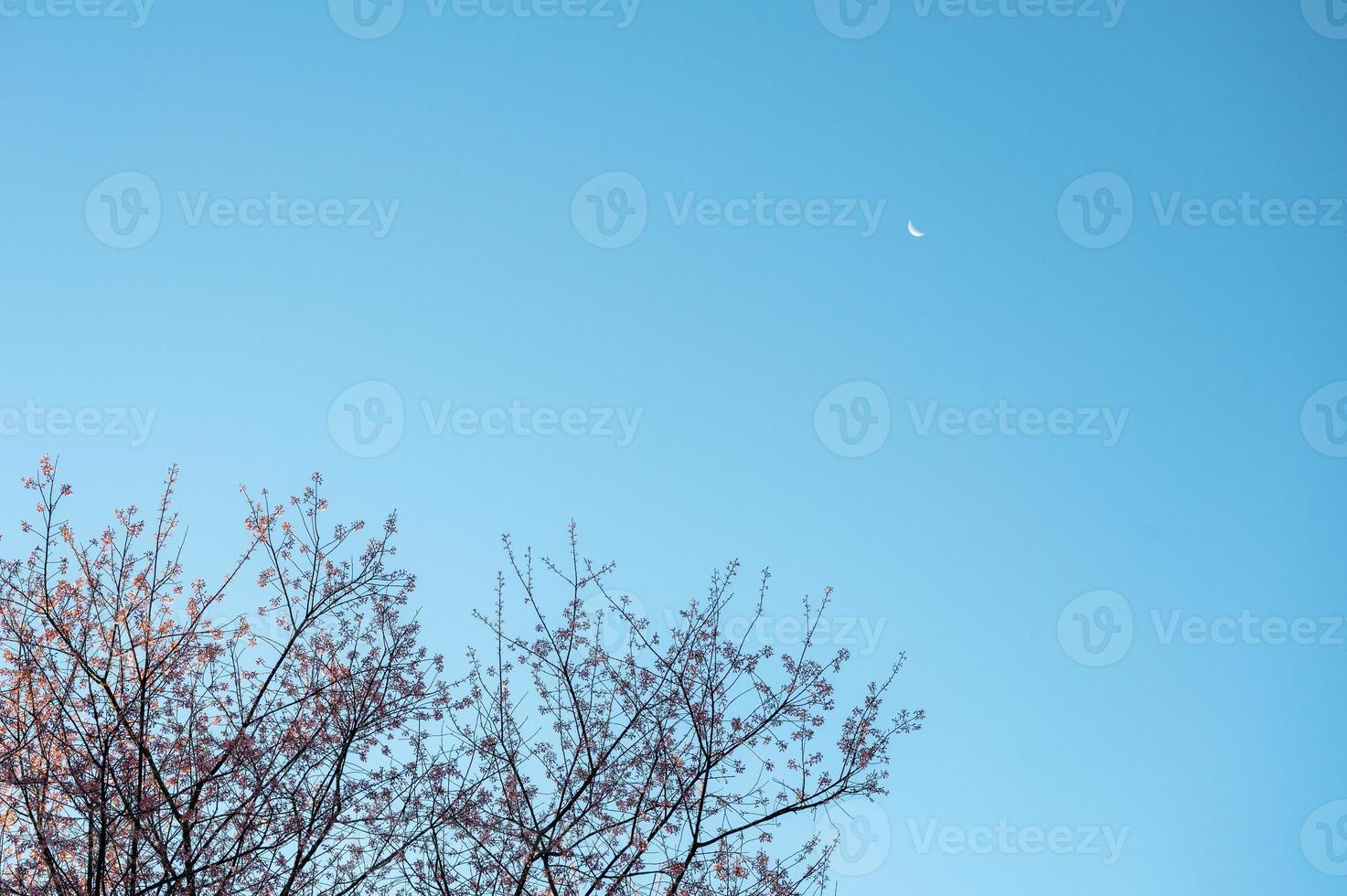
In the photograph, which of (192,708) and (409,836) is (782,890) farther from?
(192,708)

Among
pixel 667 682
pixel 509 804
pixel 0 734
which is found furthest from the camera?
pixel 667 682

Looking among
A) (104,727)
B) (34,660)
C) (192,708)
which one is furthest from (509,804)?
(34,660)

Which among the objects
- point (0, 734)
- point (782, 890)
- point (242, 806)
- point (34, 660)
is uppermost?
point (34, 660)

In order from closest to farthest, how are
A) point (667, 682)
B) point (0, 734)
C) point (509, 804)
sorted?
1. point (0, 734)
2. point (509, 804)
3. point (667, 682)

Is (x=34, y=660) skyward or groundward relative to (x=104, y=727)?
skyward

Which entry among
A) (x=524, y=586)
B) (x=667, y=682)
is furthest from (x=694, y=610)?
(x=524, y=586)

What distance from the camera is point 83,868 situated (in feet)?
21.9

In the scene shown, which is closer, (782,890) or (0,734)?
(0,734)

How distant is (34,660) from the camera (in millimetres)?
6785

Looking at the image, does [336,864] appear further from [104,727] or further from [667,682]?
[667,682]

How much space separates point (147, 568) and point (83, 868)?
202 cm

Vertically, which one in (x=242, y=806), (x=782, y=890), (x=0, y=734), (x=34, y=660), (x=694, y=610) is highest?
(x=694, y=610)

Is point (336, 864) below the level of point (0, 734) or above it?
below

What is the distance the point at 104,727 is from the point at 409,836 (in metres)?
2.16
